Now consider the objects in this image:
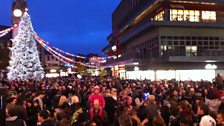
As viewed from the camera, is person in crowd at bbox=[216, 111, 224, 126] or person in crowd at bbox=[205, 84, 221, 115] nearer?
person in crowd at bbox=[216, 111, 224, 126]

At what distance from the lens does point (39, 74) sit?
4325 centimetres

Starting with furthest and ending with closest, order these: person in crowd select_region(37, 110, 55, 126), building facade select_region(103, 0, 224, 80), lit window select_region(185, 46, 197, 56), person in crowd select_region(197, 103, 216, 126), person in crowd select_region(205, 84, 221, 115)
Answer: lit window select_region(185, 46, 197, 56) → building facade select_region(103, 0, 224, 80) → person in crowd select_region(205, 84, 221, 115) → person in crowd select_region(37, 110, 55, 126) → person in crowd select_region(197, 103, 216, 126)

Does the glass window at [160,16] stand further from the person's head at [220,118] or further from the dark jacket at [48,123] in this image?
the dark jacket at [48,123]

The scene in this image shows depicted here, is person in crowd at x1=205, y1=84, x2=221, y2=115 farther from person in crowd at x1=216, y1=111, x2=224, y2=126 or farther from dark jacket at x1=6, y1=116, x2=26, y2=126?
dark jacket at x1=6, y1=116, x2=26, y2=126

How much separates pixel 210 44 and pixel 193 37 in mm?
2666

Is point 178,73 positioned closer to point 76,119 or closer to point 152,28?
point 152,28

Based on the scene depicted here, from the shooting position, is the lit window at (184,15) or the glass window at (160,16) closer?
the lit window at (184,15)

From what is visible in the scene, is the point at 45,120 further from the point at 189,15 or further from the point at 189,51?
the point at 189,15

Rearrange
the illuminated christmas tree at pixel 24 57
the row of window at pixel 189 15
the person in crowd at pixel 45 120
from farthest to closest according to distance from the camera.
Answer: the row of window at pixel 189 15 → the illuminated christmas tree at pixel 24 57 → the person in crowd at pixel 45 120

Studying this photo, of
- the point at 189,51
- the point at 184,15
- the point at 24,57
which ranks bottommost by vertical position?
the point at 24,57

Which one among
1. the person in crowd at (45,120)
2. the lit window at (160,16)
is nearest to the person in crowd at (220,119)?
the person in crowd at (45,120)

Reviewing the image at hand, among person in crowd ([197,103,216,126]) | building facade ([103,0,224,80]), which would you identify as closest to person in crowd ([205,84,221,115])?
person in crowd ([197,103,216,126])

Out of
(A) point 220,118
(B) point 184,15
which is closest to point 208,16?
(B) point 184,15

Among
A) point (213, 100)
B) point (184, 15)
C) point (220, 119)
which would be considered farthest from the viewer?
point (184, 15)
